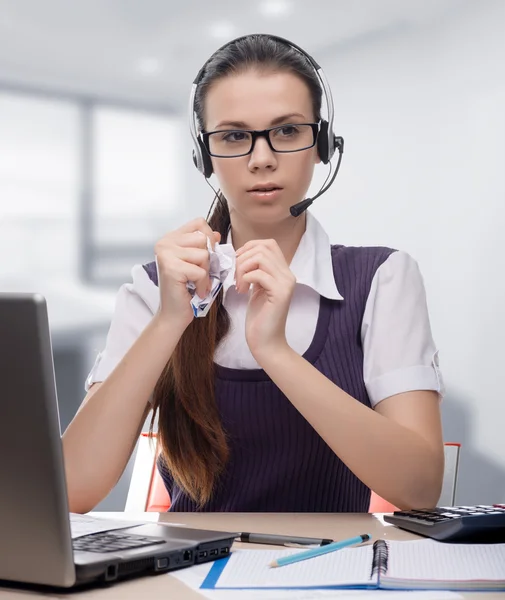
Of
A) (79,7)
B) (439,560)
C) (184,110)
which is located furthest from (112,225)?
(439,560)

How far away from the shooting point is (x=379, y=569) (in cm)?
88

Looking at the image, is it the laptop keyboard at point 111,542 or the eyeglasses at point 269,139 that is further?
the eyeglasses at point 269,139

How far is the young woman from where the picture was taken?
1.33m

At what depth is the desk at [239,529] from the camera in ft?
2.71

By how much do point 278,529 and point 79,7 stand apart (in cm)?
248

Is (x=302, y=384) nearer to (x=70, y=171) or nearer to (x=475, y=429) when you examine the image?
(x=475, y=429)

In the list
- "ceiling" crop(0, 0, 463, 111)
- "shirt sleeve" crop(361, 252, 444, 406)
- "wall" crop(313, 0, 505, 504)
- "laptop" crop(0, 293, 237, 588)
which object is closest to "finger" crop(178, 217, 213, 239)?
"shirt sleeve" crop(361, 252, 444, 406)

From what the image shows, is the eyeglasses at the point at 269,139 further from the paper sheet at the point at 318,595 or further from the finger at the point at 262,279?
the paper sheet at the point at 318,595

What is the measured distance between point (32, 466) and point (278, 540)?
1.24ft

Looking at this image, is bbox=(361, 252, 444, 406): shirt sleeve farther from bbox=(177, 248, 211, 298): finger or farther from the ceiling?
the ceiling

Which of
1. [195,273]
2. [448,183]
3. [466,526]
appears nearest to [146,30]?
[448,183]

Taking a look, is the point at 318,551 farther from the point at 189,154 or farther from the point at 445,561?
the point at 189,154

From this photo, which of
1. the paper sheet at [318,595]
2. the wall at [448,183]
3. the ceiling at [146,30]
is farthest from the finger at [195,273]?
the ceiling at [146,30]

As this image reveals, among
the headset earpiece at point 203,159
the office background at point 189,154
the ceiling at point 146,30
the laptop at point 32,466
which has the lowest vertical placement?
the laptop at point 32,466
